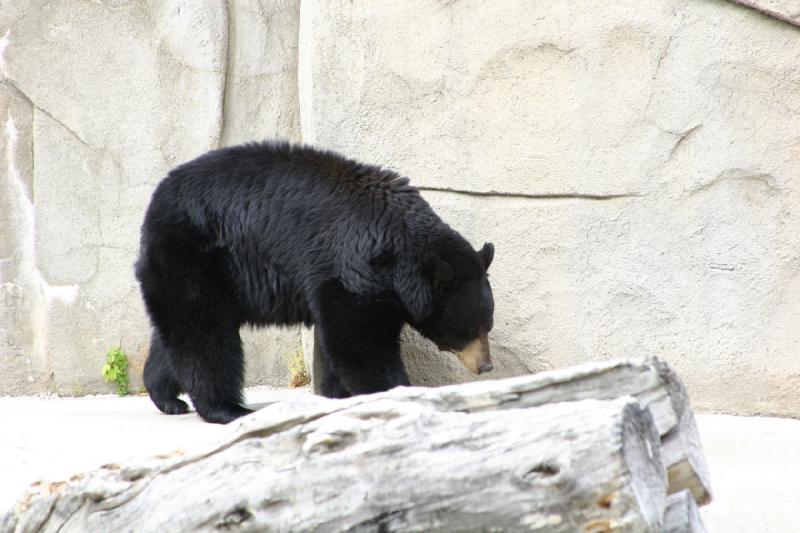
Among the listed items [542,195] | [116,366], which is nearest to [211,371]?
[116,366]

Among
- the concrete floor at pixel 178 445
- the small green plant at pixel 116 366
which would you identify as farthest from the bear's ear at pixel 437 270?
the small green plant at pixel 116 366

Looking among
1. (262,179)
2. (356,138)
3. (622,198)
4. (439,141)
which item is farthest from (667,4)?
(262,179)

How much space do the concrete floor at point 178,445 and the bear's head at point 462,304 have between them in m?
1.12

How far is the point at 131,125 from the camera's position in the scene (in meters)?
6.32

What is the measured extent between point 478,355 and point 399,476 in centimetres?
268

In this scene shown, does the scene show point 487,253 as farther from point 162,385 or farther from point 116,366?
point 116,366

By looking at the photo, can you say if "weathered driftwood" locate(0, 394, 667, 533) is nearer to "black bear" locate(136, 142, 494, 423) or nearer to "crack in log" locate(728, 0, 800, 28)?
"black bear" locate(136, 142, 494, 423)

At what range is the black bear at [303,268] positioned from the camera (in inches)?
195

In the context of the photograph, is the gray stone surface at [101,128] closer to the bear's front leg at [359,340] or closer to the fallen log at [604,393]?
the bear's front leg at [359,340]

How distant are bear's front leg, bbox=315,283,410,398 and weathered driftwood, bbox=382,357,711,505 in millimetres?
2132

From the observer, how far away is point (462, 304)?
5.07 meters

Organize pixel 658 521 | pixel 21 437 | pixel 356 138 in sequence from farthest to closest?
pixel 356 138 < pixel 21 437 < pixel 658 521

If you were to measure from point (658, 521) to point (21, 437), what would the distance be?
3.45m

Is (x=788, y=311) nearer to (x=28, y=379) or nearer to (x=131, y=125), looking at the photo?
(x=131, y=125)
